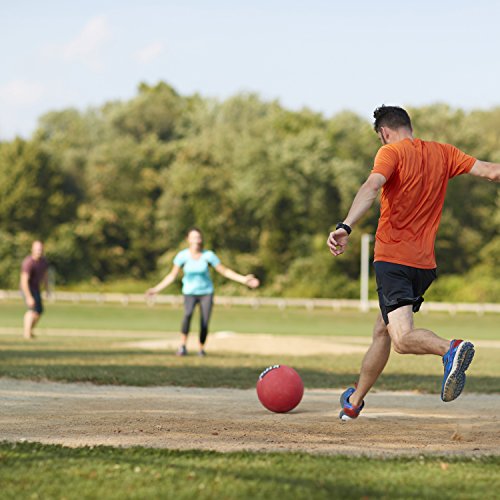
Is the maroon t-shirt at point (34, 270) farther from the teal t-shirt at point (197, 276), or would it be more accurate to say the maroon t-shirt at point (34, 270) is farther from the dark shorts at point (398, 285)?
the dark shorts at point (398, 285)

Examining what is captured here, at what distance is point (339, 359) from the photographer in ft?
62.1

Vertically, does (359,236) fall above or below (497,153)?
below

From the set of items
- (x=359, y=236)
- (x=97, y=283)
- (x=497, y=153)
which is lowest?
(x=97, y=283)

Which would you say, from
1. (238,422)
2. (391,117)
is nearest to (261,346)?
(238,422)

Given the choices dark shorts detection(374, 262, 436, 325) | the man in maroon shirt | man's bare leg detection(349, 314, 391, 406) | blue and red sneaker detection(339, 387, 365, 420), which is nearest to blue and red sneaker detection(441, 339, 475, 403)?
dark shorts detection(374, 262, 436, 325)

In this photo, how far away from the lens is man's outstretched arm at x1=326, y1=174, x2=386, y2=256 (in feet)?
23.8

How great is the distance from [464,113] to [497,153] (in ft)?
19.1

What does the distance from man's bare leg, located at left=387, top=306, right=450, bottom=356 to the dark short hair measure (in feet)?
4.74

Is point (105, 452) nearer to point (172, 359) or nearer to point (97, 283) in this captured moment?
point (172, 359)

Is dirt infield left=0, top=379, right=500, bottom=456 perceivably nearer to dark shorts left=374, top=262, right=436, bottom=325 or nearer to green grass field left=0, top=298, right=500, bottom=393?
dark shorts left=374, top=262, right=436, bottom=325

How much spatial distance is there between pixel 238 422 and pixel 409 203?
2.32m

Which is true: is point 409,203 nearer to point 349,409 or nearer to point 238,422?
point 349,409

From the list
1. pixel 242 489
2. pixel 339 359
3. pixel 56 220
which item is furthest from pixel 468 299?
pixel 242 489

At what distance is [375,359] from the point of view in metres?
8.51
